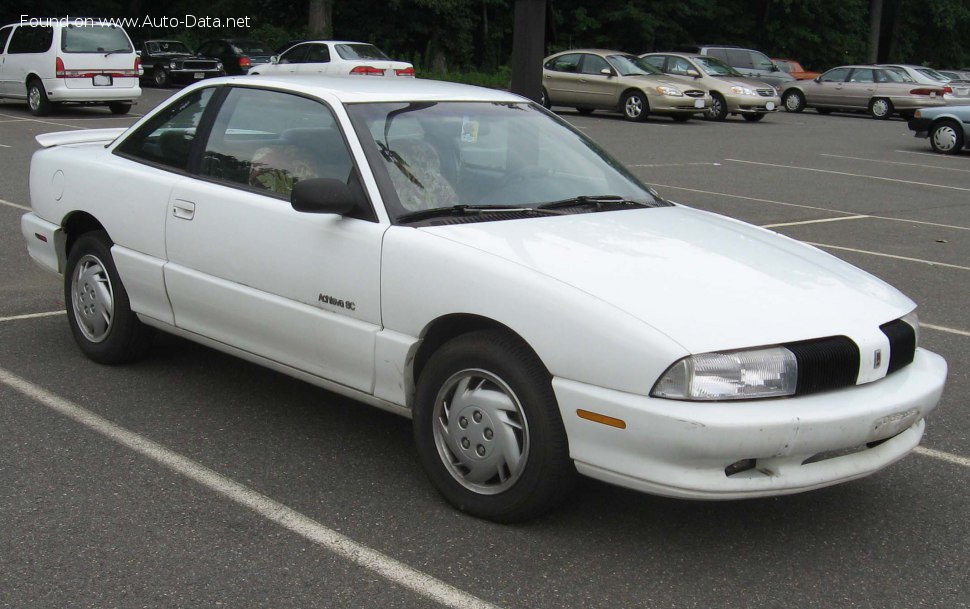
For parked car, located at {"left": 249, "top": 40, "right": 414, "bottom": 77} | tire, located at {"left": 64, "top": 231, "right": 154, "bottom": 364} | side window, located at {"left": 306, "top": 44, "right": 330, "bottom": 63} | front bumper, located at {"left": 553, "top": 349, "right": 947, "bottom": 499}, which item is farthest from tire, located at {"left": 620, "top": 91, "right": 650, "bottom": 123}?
front bumper, located at {"left": 553, "top": 349, "right": 947, "bottom": 499}

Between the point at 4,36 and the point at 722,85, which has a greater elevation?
the point at 4,36

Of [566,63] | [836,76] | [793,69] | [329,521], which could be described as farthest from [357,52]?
[329,521]

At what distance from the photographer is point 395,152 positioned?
4.63 m

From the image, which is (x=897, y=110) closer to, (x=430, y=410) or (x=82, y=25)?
(x=82, y=25)

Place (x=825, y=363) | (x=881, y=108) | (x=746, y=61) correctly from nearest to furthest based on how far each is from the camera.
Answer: (x=825, y=363)
(x=881, y=108)
(x=746, y=61)

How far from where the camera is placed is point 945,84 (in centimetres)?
2928

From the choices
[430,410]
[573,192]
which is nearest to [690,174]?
[573,192]

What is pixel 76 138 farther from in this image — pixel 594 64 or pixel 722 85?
pixel 722 85

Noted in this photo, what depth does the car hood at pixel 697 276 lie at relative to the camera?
367 centimetres

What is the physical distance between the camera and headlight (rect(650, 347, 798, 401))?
139 inches

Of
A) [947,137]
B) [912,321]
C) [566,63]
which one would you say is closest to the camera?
[912,321]

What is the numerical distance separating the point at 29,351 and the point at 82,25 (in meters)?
17.0

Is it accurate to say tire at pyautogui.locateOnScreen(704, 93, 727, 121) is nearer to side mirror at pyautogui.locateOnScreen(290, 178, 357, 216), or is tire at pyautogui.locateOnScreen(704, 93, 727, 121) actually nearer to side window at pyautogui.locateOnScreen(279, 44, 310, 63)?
side window at pyautogui.locateOnScreen(279, 44, 310, 63)

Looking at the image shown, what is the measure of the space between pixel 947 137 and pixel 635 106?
7210 mm
